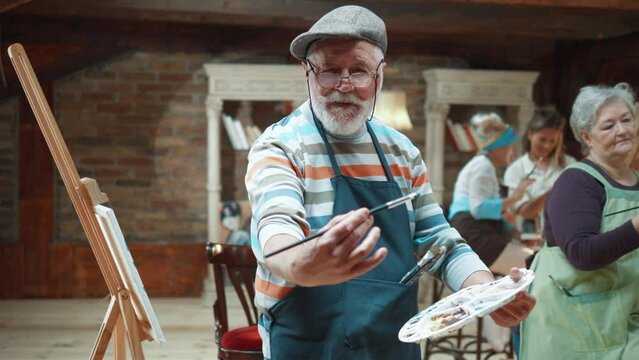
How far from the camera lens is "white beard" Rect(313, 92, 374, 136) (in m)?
1.54

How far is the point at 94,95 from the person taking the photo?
6258 mm

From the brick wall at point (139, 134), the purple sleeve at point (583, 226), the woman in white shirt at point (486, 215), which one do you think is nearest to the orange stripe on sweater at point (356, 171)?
the purple sleeve at point (583, 226)

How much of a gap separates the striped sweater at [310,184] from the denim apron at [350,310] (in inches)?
1.0

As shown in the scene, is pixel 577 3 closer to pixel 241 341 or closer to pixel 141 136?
pixel 241 341

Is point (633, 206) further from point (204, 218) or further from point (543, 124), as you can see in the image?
point (204, 218)

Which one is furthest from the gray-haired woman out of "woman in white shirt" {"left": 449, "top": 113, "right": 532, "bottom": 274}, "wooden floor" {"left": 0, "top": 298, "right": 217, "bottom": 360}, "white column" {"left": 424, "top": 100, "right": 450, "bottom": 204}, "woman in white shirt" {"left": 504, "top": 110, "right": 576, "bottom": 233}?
"white column" {"left": 424, "top": 100, "right": 450, "bottom": 204}

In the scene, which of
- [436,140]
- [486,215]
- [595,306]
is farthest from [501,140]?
[595,306]

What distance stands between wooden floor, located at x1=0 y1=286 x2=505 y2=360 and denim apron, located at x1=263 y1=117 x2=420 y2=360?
313 cm

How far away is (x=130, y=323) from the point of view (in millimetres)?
2201

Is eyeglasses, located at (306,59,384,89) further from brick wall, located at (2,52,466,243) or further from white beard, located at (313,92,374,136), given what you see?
brick wall, located at (2,52,466,243)

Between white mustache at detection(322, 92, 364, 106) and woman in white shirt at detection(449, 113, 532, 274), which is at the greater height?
white mustache at detection(322, 92, 364, 106)

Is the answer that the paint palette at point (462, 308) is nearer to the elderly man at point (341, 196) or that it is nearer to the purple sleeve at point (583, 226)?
the elderly man at point (341, 196)

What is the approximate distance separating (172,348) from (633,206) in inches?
129

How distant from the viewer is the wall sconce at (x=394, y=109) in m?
6.32
